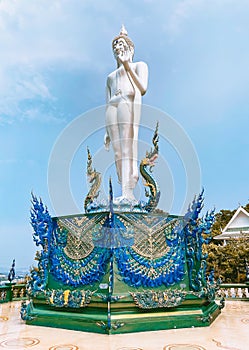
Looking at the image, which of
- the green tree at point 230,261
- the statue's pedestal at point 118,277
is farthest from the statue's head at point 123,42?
the green tree at point 230,261

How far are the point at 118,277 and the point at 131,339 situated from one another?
2.65 ft

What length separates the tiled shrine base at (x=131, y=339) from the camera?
3105 millimetres

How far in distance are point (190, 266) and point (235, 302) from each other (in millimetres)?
2730

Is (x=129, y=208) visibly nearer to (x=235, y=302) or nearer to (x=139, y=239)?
(x=139, y=239)

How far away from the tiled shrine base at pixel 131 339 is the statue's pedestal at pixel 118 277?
0.53 feet

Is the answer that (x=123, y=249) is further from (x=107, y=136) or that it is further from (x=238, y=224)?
(x=238, y=224)

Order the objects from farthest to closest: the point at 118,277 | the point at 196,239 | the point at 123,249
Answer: the point at 196,239 → the point at 123,249 → the point at 118,277

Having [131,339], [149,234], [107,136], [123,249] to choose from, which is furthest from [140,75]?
[131,339]

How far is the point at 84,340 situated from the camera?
3.36 metres

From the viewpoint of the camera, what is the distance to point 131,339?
338 centimetres

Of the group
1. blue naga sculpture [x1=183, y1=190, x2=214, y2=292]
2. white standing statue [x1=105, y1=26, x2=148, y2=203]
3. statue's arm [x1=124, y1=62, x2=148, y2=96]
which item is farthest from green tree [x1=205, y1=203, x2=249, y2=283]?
statue's arm [x1=124, y1=62, x2=148, y2=96]

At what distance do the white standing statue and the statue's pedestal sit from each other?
50.6 inches

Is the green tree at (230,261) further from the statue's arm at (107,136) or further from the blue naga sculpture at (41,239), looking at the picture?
the blue naga sculpture at (41,239)

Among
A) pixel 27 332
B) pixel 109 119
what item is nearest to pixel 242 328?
pixel 27 332
